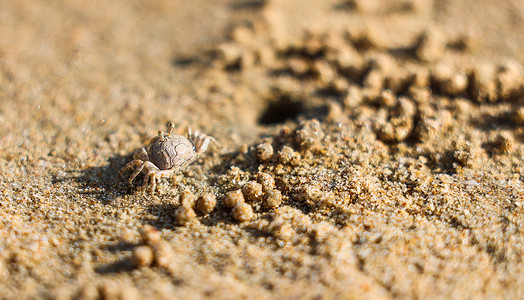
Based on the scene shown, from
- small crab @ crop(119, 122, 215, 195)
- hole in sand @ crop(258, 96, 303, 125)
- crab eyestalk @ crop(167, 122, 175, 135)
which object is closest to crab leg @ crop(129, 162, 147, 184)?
small crab @ crop(119, 122, 215, 195)

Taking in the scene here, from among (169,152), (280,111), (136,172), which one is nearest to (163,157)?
(169,152)

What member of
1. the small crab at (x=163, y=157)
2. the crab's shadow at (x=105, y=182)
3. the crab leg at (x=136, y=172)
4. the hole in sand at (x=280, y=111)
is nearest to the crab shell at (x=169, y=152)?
the small crab at (x=163, y=157)

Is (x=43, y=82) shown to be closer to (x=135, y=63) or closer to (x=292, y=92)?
(x=135, y=63)

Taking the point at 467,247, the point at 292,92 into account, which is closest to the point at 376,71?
the point at 292,92

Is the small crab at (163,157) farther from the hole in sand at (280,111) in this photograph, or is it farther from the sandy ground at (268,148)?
the hole in sand at (280,111)

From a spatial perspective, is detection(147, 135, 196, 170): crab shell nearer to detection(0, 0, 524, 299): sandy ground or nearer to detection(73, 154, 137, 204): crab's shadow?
detection(0, 0, 524, 299): sandy ground

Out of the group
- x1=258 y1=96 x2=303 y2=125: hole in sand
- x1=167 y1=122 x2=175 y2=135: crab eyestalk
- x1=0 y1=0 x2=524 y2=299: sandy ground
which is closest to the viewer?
x1=0 y1=0 x2=524 y2=299: sandy ground
